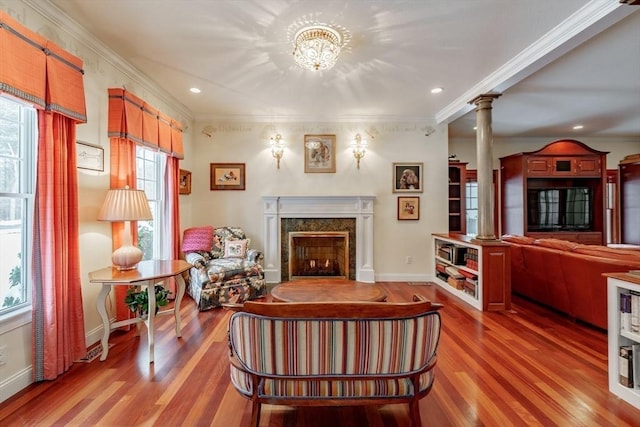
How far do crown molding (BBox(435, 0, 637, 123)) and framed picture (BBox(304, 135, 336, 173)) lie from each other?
217cm

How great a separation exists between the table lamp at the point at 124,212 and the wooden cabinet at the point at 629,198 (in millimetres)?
8530

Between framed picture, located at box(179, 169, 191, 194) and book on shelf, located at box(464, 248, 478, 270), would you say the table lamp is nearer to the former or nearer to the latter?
framed picture, located at box(179, 169, 191, 194)

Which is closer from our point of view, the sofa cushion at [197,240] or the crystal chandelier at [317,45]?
the crystal chandelier at [317,45]

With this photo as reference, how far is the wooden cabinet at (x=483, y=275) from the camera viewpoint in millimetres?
3568

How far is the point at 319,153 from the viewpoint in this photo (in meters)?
4.96

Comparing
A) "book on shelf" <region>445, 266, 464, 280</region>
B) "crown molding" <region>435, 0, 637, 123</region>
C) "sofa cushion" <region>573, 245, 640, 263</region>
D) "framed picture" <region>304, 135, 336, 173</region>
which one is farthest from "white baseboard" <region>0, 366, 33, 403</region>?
"sofa cushion" <region>573, 245, 640, 263</region>

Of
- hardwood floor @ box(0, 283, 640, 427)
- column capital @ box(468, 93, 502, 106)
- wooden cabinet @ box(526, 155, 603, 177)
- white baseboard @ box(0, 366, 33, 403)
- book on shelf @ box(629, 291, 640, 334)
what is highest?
column capital @ box(468, 93, 502, 106)

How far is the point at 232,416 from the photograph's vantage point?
5.85 ft

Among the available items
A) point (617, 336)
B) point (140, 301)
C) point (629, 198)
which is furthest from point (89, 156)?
point (629, 198)

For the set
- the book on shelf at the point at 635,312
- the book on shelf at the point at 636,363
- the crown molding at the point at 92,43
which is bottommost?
the book on shelf at the point at 636,363

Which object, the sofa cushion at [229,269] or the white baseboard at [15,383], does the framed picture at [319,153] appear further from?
the white baseboard at [15,383]

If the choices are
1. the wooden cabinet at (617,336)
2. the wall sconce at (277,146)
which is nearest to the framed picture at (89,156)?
the wall sconce at (277,146)

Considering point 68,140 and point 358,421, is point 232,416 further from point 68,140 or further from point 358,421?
point 68,140

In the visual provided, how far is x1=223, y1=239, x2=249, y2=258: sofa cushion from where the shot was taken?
4387 mm
